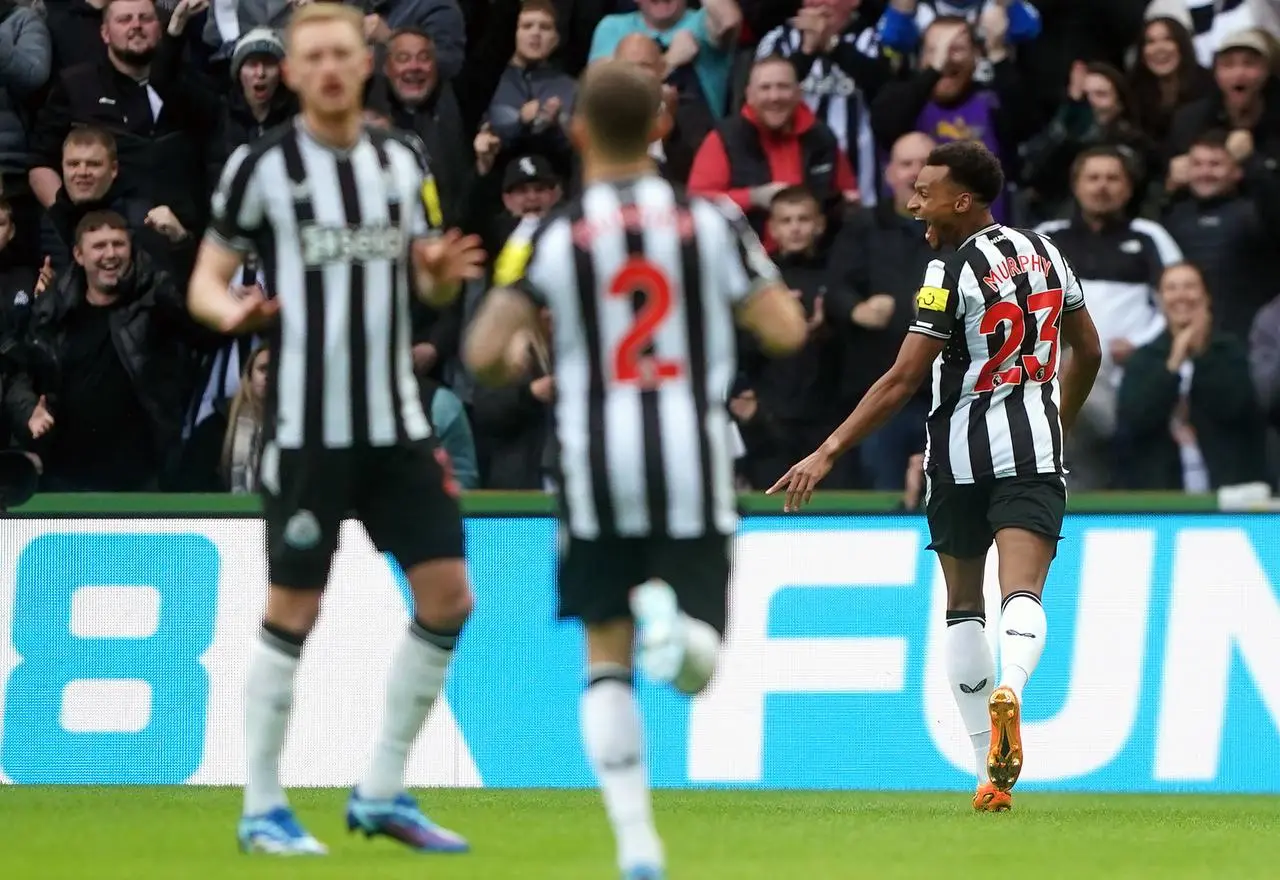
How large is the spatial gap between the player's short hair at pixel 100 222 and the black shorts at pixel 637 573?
616 centimetres

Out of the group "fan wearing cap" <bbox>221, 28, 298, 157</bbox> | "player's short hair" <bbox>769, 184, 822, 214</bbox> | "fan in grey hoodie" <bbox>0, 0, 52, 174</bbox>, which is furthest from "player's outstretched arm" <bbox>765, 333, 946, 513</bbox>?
"fan in grey hoodie" <bbox>0, 0, 52, 174</bbox>

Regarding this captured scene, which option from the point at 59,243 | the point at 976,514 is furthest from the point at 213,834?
the point at 59,243

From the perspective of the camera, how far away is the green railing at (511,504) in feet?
31.4

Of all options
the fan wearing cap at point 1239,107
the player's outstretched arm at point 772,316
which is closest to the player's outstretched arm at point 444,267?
the player's outstretched arm at point 772,316

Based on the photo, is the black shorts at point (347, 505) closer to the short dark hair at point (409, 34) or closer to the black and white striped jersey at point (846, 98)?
the short dark hair at point (409, 34)

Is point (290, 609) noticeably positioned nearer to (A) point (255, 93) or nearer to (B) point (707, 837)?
(B) point (707, 837)

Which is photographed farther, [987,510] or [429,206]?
[987,510]

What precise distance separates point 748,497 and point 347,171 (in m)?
4.25

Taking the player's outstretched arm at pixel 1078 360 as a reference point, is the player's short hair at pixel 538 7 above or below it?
above

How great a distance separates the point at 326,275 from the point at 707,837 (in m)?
2.14

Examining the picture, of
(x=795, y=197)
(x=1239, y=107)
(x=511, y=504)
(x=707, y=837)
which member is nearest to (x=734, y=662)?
(x=511, y=504)

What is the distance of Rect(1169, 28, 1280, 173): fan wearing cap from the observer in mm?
11688

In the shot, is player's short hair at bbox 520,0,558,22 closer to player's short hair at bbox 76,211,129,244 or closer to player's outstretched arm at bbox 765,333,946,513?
player's short hair at bbox 76,211,129,244

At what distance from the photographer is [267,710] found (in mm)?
6184
